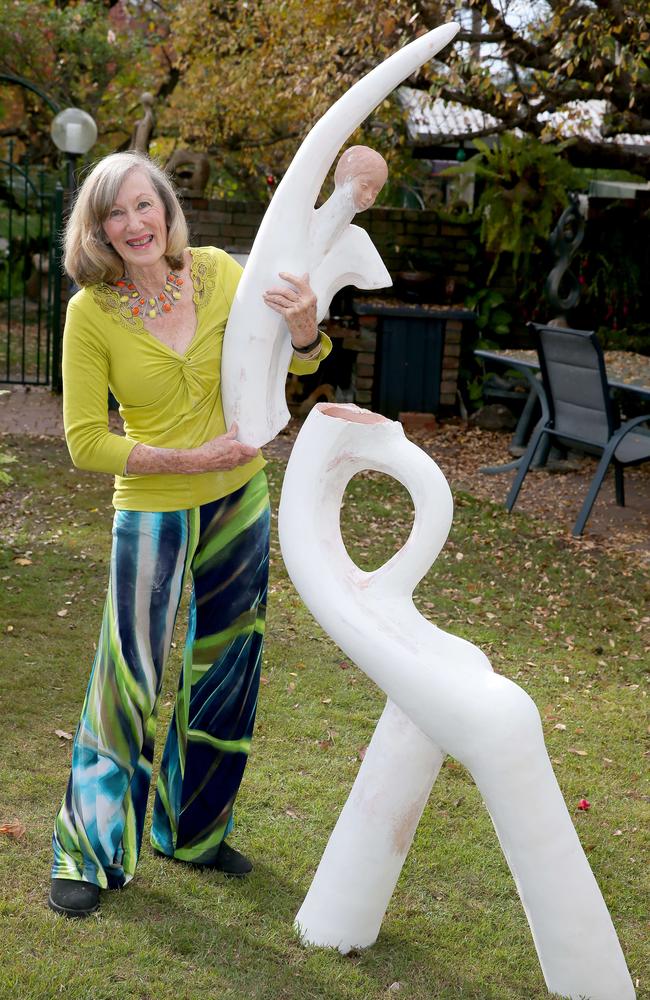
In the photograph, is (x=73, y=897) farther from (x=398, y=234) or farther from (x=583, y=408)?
(x=398, y=234)

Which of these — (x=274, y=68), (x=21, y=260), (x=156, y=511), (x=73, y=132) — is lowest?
(x=156, y=511)

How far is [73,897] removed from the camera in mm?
2789

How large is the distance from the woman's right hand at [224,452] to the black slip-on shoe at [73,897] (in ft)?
3.72

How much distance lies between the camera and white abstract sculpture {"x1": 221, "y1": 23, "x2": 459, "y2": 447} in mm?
2533


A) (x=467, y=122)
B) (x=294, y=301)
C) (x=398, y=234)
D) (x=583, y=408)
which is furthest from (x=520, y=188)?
(x=294, y=301)

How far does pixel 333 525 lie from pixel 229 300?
0.62m

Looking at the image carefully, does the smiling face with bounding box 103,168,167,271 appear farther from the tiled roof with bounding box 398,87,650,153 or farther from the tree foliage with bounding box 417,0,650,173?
the tiled roof with bounding box 398,87,650,153

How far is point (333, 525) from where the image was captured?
2611 millimetres

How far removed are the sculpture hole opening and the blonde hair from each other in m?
3.16

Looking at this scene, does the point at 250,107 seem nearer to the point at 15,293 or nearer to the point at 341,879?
the point at 15,293

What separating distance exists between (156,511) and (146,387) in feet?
0.99

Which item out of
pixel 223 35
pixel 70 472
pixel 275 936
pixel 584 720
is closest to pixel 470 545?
pixel 584 720

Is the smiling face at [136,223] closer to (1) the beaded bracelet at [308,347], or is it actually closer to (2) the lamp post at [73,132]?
(1) the beaded bracelet at [308,347]

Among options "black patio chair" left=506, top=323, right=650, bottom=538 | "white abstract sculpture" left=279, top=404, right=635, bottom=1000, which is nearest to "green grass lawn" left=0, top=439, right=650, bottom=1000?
"white abstract sculpture" left=279, top=404, right=635, bottom=1000
